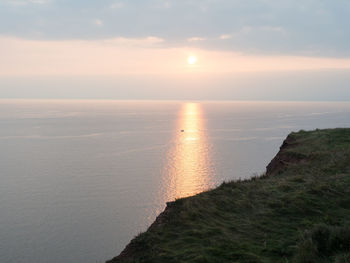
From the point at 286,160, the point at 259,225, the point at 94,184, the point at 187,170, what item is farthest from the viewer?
the point at 187,170

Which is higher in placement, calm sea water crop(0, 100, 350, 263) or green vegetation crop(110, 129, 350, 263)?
green vegetation crop(110, 129, 350, 263)

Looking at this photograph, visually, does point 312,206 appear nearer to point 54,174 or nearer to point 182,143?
point 54,174

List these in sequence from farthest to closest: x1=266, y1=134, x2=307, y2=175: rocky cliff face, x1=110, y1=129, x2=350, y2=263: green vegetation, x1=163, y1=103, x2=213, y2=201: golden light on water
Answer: x1=163, y1=103, x2=213, y2=201: golden light on water < x1=266, y1=134, x2=307, y2=175: rocky cliff face < x1=110, y1=129, x2=350, y2=263: green vegetation

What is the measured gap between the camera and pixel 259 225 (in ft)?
40.0

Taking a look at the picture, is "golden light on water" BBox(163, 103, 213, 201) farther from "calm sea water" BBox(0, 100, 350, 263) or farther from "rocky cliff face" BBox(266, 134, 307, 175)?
"rocky cliff face" BBox(266, 134, 307, 175)

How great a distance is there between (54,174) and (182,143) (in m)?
51.8

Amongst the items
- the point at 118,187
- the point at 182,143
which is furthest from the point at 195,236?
the point at 182,143

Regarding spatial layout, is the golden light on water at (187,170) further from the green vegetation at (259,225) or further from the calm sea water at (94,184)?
the green vegetation at (259,225)

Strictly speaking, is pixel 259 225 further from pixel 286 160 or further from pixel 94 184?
pixel 94 184

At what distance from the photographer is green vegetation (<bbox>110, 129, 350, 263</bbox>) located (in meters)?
9.77

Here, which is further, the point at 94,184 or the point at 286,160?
the point at 94,184

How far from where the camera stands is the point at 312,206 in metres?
13.6

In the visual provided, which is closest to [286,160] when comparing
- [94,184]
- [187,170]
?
[94,184]

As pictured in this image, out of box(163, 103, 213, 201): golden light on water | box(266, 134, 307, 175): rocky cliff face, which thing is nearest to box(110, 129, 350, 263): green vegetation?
box(266, 134, 307, 175): rocky cliff face
